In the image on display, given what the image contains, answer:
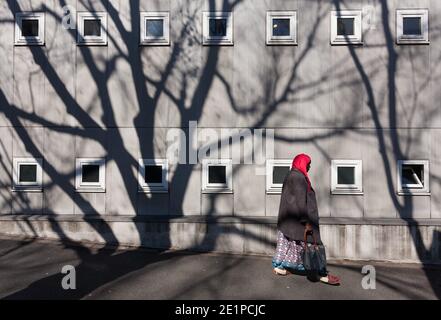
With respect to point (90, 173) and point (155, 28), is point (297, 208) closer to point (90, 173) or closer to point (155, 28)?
point (90, 173)

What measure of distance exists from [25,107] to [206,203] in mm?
4722

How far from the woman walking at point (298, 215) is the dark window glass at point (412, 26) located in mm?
4676

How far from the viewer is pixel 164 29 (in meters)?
7.46

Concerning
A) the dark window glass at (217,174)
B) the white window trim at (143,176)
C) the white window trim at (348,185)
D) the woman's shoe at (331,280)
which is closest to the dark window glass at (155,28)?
the white window trim at (143,176)

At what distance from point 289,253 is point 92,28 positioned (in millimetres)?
6509

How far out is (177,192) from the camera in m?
7.43

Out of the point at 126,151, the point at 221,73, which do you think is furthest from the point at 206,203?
the point at 221,73

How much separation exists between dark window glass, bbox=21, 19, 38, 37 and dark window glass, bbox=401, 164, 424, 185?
8.94 meters

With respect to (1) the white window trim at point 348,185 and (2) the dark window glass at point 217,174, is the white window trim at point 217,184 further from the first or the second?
(1) the white window trim at point 348,185

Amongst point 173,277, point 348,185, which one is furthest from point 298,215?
point 348,185
